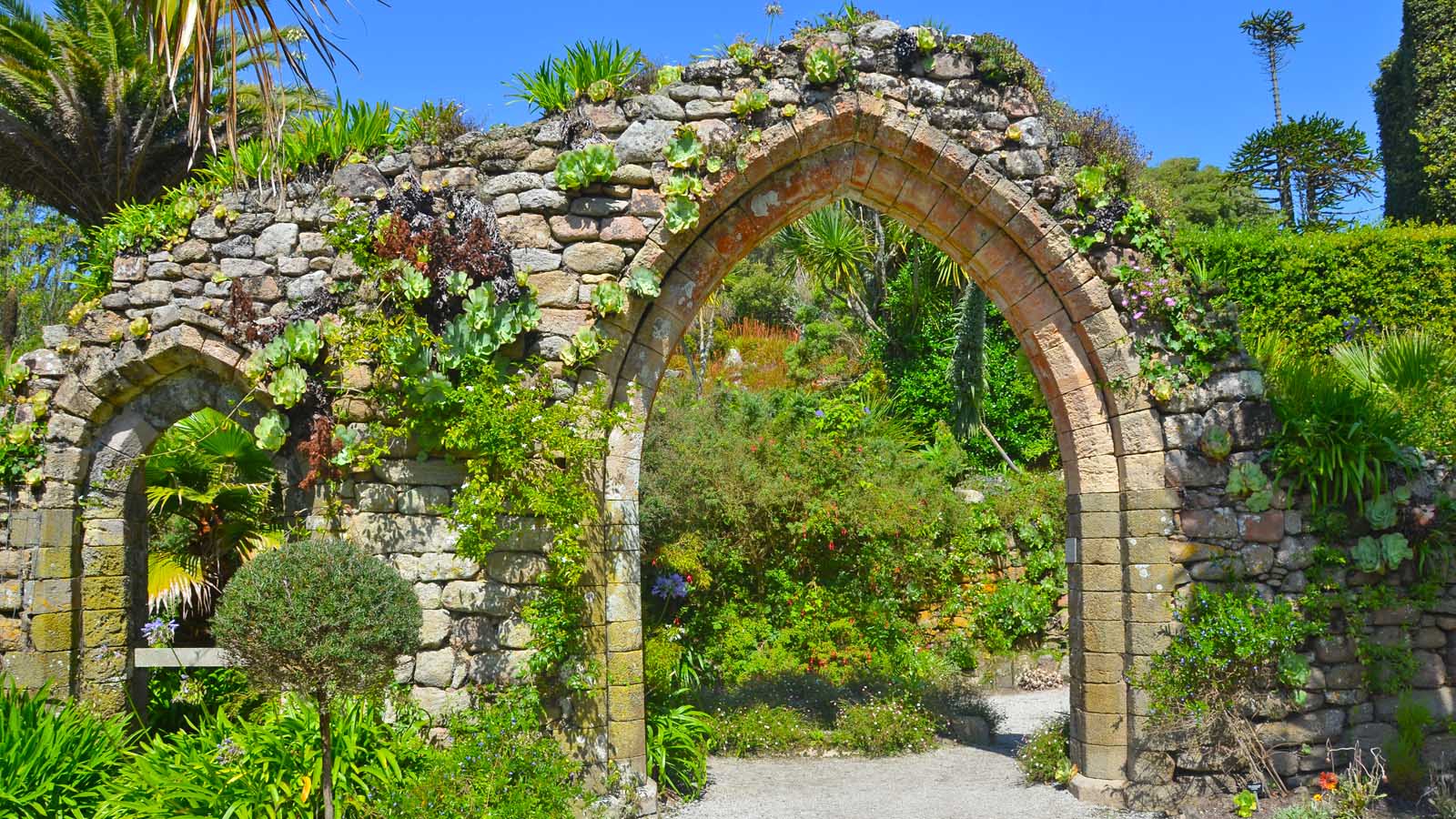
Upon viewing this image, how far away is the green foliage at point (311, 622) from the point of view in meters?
4.18

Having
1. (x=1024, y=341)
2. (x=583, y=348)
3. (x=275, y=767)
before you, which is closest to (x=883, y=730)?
(x=1024, y=341)

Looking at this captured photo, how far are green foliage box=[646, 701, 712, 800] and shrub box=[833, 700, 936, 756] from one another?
63.9 inches

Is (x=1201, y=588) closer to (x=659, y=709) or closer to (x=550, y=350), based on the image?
(x=659, y=709)

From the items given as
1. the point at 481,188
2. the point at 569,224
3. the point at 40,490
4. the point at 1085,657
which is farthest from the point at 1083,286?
the point at 40,490

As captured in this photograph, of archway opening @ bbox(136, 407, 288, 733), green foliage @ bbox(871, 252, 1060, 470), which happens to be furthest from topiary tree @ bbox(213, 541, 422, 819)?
green foliage @ bbox(871, 252, 1060, 470)

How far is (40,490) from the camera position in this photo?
6.20 m

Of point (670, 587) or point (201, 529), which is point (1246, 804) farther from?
point (201, 529)

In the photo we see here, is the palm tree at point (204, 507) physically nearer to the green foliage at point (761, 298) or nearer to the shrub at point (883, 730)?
the shrub at point (883, 730)

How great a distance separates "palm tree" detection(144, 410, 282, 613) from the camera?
766 centimetres

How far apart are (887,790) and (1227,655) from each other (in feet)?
7.95

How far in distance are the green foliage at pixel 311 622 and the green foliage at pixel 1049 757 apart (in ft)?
14.6

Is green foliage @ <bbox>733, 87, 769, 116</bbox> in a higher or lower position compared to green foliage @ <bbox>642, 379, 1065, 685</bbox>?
higher

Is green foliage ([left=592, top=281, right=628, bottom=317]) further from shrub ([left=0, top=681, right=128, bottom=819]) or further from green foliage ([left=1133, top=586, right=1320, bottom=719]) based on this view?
green foliage ([left=1133, top=586, right=1320, bottom=719])

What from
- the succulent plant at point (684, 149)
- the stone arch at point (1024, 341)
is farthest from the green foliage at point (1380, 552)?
the succulent plant at point (684, 149)
